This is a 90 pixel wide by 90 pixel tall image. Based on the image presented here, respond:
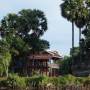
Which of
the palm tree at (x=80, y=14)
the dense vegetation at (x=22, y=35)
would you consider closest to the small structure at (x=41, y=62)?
the dense vegetation at (x=22, y=35)

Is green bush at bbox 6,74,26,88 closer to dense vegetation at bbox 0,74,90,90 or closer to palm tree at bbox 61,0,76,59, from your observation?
dense vegetation at bbox 0,74,90,90

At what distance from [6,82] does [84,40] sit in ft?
90.1

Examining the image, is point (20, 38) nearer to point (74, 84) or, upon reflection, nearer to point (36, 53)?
point (36, 53)

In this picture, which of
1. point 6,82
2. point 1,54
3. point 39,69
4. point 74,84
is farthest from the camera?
point 39,69

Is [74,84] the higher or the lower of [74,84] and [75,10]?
the lower

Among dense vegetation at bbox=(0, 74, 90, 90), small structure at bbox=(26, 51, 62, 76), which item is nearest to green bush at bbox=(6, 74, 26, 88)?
dense vegetation at bbox=(0, 74, 90, 90)

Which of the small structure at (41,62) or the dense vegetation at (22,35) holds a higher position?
the dense vegetation at (22,35)

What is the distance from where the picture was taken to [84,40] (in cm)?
6750

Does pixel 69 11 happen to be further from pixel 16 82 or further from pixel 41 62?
pixel 16 82

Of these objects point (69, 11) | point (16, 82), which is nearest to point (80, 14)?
point (69, 11)

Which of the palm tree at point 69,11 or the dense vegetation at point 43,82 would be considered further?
the palm tree at point 69,11

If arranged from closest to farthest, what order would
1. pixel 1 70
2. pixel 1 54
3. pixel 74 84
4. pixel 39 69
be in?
1. pixel 74 84
2. pixel 1 70
3. pixel 1 54
4. pixel 39 69

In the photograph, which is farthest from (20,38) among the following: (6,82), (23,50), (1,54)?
(6,82)

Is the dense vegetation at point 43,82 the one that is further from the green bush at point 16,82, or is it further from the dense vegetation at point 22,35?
the dense vegetation at point 22,35
